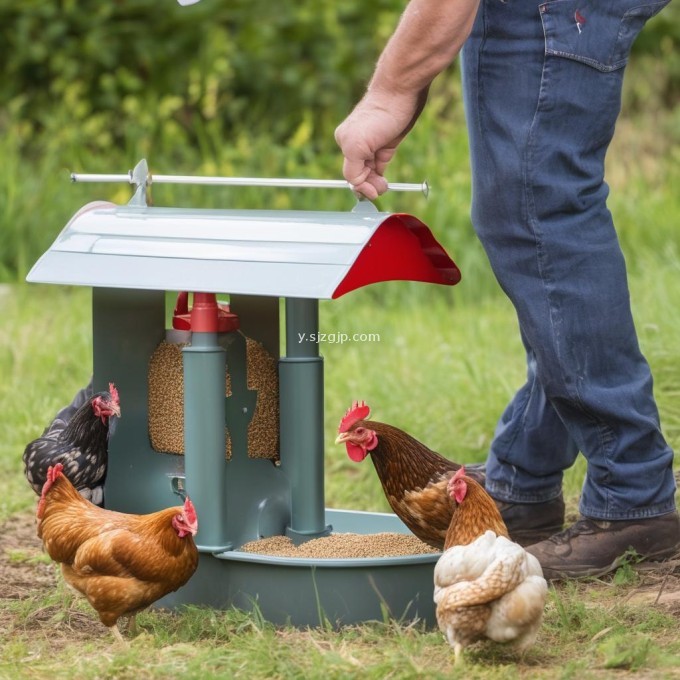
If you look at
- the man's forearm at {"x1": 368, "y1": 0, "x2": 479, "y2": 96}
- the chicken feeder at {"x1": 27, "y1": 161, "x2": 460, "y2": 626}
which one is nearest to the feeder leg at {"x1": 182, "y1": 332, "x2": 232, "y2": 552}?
the chicken feeder at {"x1": 27, "y1": 161, "x2": 460, "y2": 626}

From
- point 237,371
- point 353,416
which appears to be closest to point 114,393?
point 237,371

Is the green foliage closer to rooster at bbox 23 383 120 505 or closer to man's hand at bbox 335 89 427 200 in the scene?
rooster at bbox 23 383 120 505

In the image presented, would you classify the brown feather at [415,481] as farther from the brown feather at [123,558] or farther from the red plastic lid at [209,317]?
the brown feather at [123,558]

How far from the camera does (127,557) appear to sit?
2703 mm

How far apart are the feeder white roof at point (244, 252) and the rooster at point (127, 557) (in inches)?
19.3

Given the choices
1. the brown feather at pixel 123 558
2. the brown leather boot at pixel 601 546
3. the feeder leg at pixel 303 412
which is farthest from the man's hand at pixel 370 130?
the brown leather boot at pixel 601 546

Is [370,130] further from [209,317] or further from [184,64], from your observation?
[184,64]

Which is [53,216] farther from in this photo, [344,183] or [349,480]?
[344,183]

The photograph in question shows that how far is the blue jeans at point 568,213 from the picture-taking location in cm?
284

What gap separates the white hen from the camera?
2453mm

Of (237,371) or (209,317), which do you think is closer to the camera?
(209,317)

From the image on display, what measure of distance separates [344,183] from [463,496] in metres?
0.72

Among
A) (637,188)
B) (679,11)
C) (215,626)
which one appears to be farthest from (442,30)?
(679,11)

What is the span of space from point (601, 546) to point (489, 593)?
2.57 feet
